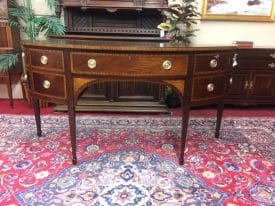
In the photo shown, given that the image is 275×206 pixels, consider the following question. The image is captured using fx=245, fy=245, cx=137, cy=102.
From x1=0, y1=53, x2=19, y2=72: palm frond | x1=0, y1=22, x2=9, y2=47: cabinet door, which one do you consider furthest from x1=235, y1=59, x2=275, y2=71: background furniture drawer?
x1=0, y1=22, x2=9, y2=47: cabinet door

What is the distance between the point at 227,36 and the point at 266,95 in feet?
3.23

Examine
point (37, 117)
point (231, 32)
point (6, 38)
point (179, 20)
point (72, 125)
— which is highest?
point (179, 20)

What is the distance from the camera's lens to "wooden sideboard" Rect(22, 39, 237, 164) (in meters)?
1.69

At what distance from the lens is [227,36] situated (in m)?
3.52

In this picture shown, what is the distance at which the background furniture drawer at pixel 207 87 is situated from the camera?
5.97ft

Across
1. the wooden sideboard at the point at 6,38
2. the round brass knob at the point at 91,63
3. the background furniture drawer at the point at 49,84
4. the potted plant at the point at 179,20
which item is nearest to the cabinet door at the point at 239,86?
the potted plant at the point at 179,20

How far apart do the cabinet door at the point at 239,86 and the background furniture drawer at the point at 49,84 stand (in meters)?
2.22

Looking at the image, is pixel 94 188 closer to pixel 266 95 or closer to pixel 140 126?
pixel 140 126

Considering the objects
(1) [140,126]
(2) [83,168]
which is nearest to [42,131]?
(2) [83,168]

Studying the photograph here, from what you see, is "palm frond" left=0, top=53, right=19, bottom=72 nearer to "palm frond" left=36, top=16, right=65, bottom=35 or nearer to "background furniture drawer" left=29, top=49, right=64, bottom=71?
"palm frond" left=36, top=16, right=65, bottom=35

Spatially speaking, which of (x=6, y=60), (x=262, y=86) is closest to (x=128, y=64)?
(x=6, y=60)

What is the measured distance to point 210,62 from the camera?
1.82 m

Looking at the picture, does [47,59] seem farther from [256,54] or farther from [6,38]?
[256,54]

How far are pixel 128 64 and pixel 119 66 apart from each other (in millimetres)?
65
